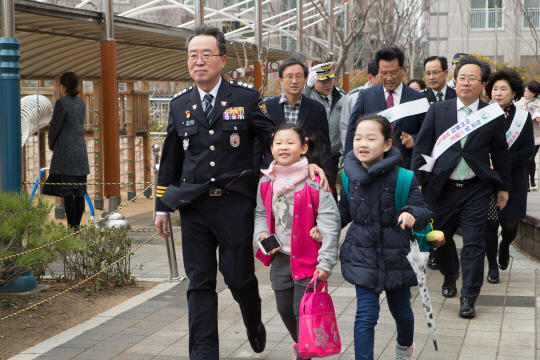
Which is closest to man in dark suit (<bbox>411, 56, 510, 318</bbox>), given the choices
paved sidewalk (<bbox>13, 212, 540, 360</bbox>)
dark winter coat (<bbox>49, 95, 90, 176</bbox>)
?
paved sidewalk (<bbox>13, 212, 540, 360</bbox>)

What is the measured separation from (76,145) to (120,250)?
304 cm

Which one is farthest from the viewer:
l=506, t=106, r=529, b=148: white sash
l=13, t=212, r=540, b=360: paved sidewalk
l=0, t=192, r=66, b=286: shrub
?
l=506, t=106, r=529, b=148: white sash

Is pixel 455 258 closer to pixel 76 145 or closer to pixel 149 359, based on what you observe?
pixel 149 359

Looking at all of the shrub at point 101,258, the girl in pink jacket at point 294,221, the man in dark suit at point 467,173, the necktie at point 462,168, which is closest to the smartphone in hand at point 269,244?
the girl in pink jacket at point 294,221

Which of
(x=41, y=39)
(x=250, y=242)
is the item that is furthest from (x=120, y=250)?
(x=41, y=39)

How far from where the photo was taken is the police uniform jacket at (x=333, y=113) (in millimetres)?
7312

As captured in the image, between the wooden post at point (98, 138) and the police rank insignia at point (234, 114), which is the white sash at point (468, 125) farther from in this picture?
the wooden post at point (98, 138)

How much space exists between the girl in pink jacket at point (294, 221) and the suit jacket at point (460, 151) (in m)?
1.77

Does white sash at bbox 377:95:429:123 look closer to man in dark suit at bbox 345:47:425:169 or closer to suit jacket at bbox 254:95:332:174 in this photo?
man in dark suit at bbox 345:47:425:169

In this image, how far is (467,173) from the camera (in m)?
5.37

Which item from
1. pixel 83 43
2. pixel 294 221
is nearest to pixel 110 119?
pixel 83 43

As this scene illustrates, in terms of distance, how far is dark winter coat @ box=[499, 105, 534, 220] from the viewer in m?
6.31

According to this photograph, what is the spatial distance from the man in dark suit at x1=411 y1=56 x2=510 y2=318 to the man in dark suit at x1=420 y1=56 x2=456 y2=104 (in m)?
2.11

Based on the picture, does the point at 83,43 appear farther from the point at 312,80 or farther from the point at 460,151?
the point at 460,151
